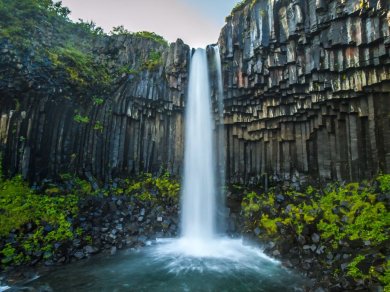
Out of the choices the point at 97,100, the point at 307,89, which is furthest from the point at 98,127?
the point at 307,89

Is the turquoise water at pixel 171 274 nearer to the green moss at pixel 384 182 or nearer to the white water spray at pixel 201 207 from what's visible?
the white water spray at pixel 201 207

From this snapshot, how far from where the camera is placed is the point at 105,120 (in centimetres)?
1811

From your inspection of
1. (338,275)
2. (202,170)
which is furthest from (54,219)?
(338,275)

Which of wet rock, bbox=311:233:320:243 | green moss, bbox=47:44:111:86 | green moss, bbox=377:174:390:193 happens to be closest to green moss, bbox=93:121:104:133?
green moss, bbox=47:44:111:86

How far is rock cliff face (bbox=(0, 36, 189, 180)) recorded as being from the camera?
1442cm

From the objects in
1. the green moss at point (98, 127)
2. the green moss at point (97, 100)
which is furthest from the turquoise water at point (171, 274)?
the green moss at point (97, 100)

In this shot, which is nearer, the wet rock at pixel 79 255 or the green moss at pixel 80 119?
the wet rock at pixel 79 255

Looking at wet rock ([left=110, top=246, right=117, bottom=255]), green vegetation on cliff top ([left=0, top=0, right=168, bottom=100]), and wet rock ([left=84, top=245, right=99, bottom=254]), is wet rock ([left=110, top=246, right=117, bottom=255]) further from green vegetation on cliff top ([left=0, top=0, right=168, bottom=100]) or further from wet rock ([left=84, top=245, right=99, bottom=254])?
green vegetation on cliff top ([left=0, top=0, right=168, bottom=100])

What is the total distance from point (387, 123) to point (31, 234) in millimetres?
16694

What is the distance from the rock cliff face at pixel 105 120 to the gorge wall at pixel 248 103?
6cm

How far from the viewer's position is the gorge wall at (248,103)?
12469 millimetres

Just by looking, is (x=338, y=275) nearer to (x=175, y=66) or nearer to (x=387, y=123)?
(x=387, y=123)

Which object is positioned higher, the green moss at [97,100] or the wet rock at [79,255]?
the green moss at [97,100]

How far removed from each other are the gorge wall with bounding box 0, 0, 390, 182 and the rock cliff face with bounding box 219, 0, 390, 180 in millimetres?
55
